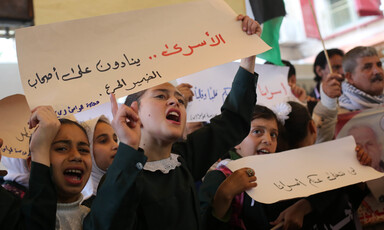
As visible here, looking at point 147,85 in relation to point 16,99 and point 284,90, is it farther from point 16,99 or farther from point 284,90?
point 284,90

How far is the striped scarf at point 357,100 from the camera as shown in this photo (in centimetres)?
209

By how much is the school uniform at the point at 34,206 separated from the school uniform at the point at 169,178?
0.10 metres

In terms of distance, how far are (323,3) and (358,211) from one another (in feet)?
30.5

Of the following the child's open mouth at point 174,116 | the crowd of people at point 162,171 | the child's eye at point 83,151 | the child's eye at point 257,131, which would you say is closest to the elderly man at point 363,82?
the crowd of people at point 162,171

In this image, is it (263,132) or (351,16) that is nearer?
(263,132)

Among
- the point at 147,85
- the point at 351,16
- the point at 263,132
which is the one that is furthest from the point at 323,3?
the point at 147,85

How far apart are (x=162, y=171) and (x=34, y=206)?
339 millimetres

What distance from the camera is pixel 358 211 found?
1773 mm

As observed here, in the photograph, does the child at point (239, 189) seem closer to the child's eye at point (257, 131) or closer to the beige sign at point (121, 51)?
the child's eye at point (257, 131)

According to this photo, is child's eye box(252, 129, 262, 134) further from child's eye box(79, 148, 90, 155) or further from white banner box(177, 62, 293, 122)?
child's eye box(79, 148, 90, 155)

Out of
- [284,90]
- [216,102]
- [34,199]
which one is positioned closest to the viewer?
[34,199]

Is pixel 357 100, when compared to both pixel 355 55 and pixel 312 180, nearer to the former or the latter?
pixel 355 55

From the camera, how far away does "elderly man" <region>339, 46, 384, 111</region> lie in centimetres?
211

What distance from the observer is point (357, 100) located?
6.96 ft
